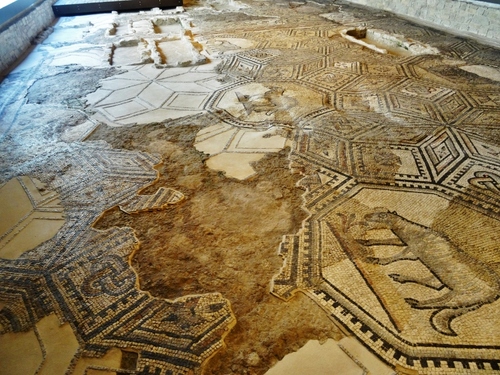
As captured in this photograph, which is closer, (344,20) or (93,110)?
(93,110)

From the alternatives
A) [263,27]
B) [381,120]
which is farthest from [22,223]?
[263,27]

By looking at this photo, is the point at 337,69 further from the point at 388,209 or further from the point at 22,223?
the point at 22,223

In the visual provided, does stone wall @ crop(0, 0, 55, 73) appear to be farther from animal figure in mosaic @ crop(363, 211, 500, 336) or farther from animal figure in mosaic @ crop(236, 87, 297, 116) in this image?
animal figure in mosaic @ crop(363, 211, 500, 336)

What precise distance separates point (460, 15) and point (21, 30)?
21.8ft

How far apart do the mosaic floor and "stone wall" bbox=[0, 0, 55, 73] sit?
1.02 m

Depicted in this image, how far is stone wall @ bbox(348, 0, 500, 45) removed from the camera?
475 centimetres

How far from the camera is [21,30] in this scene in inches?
208

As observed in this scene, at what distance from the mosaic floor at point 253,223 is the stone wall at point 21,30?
3.34ft

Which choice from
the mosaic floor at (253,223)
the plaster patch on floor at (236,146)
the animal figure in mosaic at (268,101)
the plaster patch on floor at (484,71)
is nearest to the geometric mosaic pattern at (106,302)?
the mosaic floor at (253,223)

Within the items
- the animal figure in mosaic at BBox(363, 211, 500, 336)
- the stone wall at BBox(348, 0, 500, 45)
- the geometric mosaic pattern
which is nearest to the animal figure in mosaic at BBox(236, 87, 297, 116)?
the geometric mosaic pattern

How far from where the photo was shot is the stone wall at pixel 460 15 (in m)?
4.75

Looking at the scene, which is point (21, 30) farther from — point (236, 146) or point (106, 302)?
point (106, 302)

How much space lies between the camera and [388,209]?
1.88 m

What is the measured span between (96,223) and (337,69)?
3240 mm
